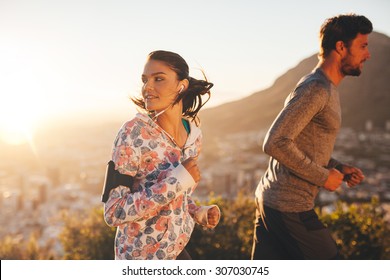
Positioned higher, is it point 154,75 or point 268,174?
point 154,75

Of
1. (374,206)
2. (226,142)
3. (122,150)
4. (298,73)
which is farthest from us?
(226,142)

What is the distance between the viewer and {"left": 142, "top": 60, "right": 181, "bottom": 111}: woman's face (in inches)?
73.8

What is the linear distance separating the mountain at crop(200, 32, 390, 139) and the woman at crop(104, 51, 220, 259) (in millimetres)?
9250

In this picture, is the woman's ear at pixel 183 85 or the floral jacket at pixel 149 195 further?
the woman's ear at pixel 183 85

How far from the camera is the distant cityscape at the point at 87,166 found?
13.6 meters

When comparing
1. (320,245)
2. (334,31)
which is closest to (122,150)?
(320,245)

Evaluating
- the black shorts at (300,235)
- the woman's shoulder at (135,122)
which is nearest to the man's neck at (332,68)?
the black shorts at (300,235)

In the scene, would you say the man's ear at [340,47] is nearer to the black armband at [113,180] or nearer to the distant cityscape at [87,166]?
the black armband at [113,180]

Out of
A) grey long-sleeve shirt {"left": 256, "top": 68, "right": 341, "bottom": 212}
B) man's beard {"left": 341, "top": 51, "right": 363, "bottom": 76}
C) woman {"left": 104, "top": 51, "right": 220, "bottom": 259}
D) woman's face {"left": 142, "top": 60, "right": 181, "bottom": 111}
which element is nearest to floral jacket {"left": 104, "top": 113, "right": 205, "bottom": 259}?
woman {"left": 104, "top": 51, "right": 220, "bottom": 259}

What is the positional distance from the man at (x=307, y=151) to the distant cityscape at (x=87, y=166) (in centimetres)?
857

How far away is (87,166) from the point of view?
20.4 meters

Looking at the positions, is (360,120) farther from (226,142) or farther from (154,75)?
(154,75)

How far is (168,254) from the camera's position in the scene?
1.88 metres
